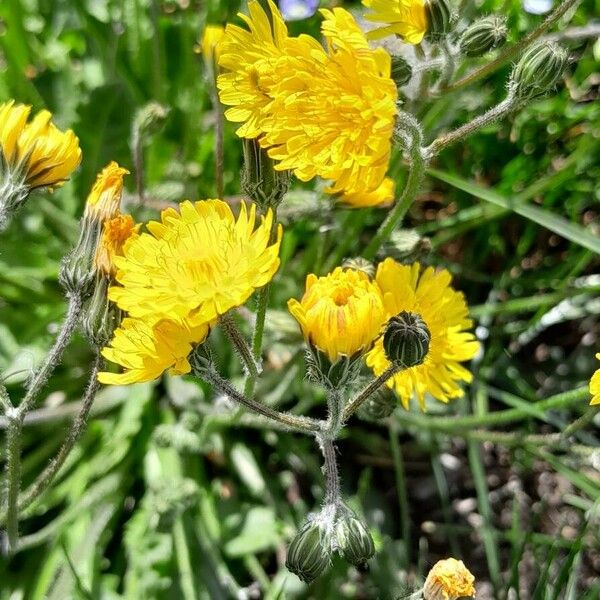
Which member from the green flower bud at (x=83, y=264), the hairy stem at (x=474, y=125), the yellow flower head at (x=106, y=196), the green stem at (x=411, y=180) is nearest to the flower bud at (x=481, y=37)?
the hairy stem at (x=474, y=125)

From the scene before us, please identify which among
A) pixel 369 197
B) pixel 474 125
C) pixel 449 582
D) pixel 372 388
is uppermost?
pixel 474 125

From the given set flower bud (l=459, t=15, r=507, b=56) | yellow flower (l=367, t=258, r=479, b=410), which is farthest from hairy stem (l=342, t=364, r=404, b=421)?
flower bud (l=459, t=15, r=507, b=56)

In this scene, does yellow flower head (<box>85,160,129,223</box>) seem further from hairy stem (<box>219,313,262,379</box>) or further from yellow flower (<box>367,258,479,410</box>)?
yellow flower (<box>367,258,479,410</box>)

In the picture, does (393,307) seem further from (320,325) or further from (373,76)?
(373,76)

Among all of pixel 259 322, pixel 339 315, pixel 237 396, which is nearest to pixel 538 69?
pixel 339 315

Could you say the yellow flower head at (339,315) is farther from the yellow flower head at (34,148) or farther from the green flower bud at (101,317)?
the yellow flower head at (34,148)

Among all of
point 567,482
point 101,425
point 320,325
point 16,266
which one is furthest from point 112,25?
point 567,482

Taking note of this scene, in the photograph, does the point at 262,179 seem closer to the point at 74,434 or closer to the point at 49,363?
the point at 49,363
